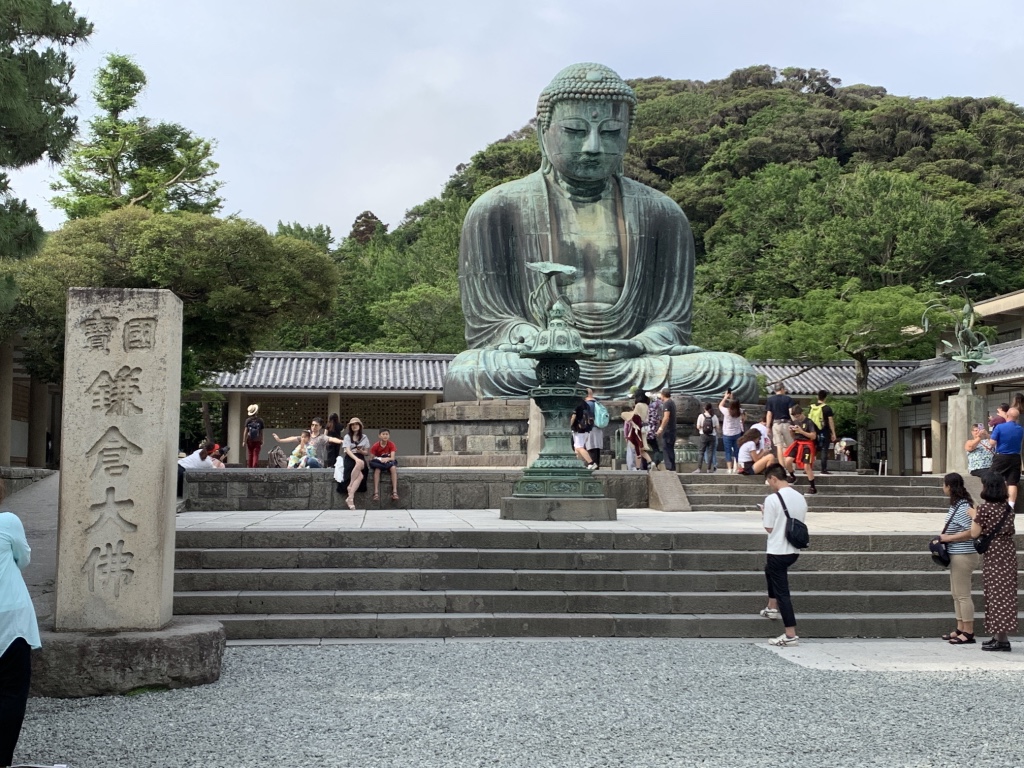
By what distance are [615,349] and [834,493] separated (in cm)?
470

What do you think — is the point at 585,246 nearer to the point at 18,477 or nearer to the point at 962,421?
the point at 962,421

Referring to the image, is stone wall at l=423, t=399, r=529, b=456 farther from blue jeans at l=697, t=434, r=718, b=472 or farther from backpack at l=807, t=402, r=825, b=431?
backpack at l=807, t=402, r=825, b=431

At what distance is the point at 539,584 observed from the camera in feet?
25.5

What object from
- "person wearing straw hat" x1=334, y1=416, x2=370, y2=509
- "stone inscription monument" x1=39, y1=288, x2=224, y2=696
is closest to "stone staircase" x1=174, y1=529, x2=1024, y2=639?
"stone inscription monument" x1=39, y1=288, x2=224, y2=696

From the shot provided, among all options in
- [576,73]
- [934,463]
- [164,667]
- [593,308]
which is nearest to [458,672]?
[164,667]

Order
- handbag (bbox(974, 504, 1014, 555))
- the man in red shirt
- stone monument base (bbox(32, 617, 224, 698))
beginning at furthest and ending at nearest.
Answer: the man in red shirt → handbag (bbox(974, 504, 1014, 555)) → stone monument base (bbox(32, 617, 224, 698))

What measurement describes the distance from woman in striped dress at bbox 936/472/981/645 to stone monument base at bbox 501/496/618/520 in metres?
3.36

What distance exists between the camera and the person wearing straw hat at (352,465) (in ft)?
36.0

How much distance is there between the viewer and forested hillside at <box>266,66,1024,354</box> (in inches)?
1193

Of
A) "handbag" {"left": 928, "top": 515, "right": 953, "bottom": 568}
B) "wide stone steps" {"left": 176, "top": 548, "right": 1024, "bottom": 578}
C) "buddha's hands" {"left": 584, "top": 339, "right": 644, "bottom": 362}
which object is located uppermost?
"buddha's hands" {"left": 584, "top": 339, "right": 644, "bottom": 362}

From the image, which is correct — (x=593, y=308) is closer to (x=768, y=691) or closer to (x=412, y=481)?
(x=412, y=481)

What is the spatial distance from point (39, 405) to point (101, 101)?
732 cm

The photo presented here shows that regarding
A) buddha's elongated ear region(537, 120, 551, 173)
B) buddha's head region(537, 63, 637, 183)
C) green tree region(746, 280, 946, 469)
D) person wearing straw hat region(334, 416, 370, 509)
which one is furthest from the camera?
green tree region(746, 280, 946, 469)

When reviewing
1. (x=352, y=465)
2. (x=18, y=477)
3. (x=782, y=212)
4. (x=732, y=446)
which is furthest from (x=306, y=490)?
(x=782, y=212)
